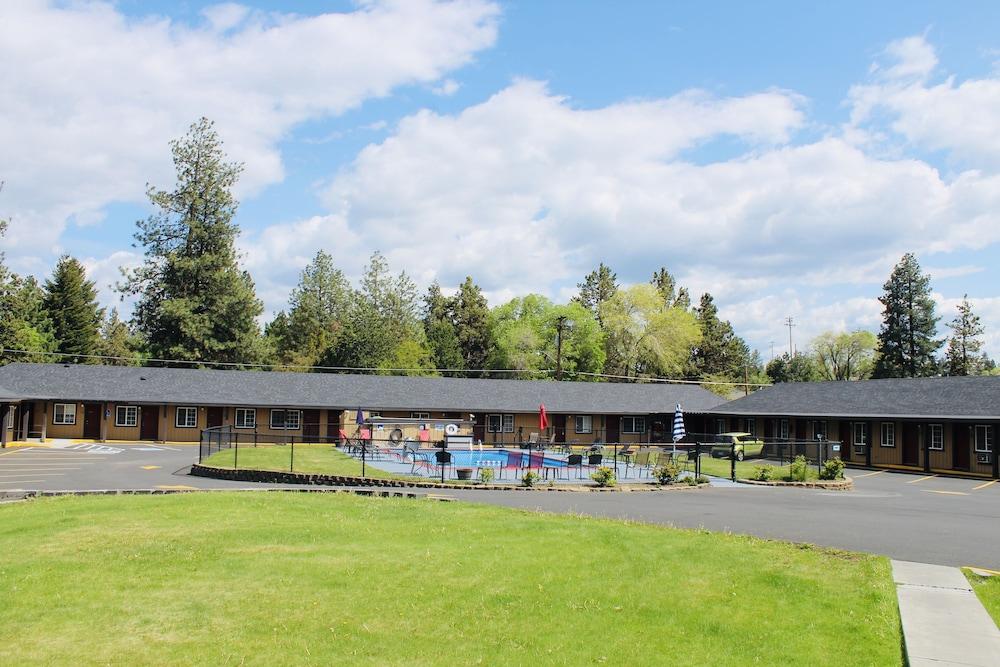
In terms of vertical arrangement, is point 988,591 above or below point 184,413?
below

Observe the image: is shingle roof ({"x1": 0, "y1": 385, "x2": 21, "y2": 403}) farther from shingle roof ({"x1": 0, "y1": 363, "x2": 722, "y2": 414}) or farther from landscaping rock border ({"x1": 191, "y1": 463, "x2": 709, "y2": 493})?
landscaping rock border ({"x1": 191, "y1": 463, "x2": 709, "y2": 493})

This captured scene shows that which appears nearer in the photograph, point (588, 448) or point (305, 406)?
point (588, 448)

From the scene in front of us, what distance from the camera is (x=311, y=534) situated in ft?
46.7

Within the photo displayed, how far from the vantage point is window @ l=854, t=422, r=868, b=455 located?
128 ft

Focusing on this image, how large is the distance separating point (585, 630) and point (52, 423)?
1682 inches

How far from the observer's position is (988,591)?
34.0 feet

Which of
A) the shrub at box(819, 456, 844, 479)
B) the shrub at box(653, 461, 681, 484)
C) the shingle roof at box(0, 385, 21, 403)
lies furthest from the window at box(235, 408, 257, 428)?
the shrub at box(819, 456, 844, 479)

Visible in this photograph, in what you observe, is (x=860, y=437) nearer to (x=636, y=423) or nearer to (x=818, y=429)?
(x=818, y=429)

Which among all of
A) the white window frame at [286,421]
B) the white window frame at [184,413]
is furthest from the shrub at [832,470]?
the white window frame at [184,413]

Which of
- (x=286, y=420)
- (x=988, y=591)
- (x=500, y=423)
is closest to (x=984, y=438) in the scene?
(x=500, y=423)

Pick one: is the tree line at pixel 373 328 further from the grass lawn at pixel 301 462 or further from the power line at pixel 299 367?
the grass lawn at pixel 301 462

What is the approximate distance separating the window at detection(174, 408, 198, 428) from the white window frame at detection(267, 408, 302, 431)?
4.07 m

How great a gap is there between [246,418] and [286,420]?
2208mm

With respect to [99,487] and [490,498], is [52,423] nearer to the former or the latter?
[99,487]
